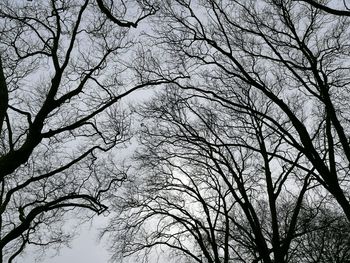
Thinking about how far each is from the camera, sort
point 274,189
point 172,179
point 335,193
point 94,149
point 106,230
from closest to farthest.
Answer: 1. point 335,193
2. point 94,149
3. point 274,189
4. point 106,230
5. point 172,179

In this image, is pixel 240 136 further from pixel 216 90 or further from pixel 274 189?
pixel 216 90

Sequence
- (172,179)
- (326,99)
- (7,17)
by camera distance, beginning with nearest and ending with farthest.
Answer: (326,99) → (7,17) → (172,179)

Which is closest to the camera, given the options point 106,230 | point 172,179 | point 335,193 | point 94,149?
point 335,193

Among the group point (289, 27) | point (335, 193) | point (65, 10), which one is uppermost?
point (65, 10)

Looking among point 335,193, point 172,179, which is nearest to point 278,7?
point 335,193

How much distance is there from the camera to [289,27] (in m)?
8.16

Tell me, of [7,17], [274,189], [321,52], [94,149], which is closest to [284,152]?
[274,189]

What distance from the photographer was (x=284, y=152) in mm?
12516

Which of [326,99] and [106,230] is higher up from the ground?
[106,230]

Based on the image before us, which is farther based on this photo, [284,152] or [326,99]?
[284,152]

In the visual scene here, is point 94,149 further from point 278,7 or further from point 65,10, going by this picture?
point 278,7

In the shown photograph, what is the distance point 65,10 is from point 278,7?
5033 millimetres

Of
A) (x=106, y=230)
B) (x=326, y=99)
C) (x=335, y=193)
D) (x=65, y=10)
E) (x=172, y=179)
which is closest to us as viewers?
(x=335, y=193)

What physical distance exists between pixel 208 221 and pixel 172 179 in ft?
7.66
